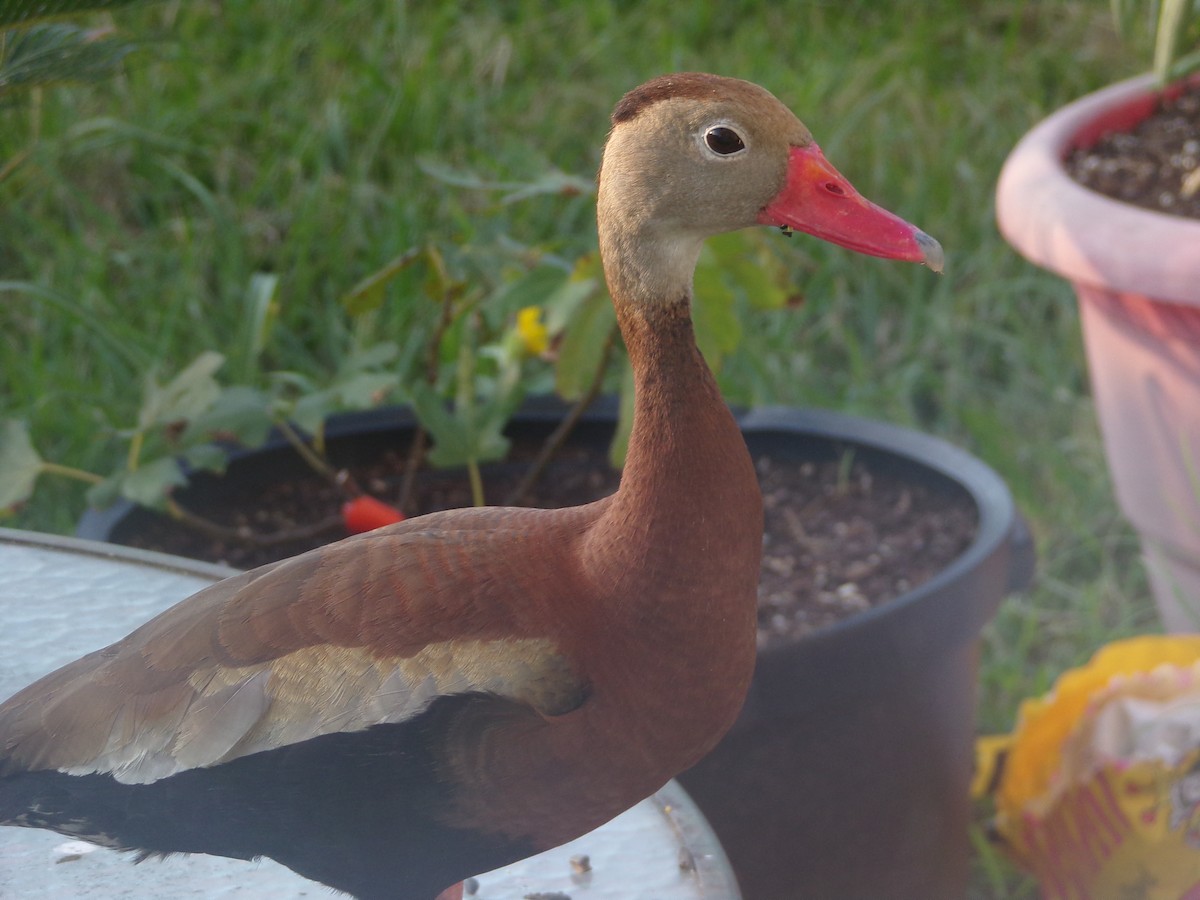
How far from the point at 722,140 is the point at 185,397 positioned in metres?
0.87

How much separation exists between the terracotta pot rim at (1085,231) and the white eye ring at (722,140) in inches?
37.0

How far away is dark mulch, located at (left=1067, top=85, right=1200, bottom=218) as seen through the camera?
199 centimetres

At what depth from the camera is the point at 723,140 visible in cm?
90

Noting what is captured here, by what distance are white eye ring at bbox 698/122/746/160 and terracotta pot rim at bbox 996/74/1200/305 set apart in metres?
0.94

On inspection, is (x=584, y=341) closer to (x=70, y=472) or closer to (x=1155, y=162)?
(x=70, y=472)

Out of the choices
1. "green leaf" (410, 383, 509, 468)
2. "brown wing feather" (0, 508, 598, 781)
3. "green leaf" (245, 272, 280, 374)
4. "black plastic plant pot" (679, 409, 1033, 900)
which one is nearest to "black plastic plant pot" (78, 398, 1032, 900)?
"black plastic plant pot" (679, 409, 1033, 900)

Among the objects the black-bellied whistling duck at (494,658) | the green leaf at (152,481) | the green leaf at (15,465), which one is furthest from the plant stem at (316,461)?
the black-bellied whistling duck at (494,658)

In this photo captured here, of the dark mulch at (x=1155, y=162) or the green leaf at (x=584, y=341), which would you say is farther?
the dark mulch at (x=1155, y=162)

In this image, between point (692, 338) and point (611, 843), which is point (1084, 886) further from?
point (692, 338)

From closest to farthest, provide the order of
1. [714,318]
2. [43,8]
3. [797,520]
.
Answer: [43,8] < [714,318] < [797,520]

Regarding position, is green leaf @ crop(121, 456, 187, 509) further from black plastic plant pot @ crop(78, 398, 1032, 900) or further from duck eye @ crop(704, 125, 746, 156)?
duck eye @ crop(704, 125, 746, 156)

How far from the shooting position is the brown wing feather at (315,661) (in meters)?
0.84

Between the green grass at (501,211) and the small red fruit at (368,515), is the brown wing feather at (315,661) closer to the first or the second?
the small red fruit at (368,515)

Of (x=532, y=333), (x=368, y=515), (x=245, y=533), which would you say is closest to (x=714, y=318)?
(x=532, y=333)
